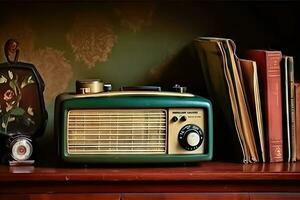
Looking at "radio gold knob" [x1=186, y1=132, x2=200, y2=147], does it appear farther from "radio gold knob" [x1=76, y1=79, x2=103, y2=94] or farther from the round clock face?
the round clock face

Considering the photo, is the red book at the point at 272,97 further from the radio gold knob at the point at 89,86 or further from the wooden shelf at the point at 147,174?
the radio gold knob at the point at 89,86

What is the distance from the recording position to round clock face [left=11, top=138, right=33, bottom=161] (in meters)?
1.33

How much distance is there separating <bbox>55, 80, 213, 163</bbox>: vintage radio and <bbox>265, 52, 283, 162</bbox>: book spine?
0.60ft

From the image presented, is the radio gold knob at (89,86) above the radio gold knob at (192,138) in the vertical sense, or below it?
above

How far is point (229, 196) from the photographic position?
48.3 inches

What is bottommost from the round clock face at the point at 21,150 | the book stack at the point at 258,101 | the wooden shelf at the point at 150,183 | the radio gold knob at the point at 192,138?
the wooden shelf at the point at 150,183

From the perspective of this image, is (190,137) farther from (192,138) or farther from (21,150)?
(21,150)

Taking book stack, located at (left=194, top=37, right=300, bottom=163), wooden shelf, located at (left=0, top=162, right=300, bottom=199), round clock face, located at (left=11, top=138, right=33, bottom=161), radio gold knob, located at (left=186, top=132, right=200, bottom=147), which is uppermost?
book stack, located at (left=194, top=37, right=300, bottom=163)

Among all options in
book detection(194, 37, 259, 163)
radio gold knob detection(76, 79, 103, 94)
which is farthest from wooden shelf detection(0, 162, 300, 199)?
radio gold knob detection(76, 79, 103, 94)

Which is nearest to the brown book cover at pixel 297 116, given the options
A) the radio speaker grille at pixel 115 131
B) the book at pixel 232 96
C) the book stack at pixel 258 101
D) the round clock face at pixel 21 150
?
the book stack at pixel 258 101

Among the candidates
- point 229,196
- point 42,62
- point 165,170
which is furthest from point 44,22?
point 229,196

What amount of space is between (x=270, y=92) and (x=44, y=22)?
2.35 feet

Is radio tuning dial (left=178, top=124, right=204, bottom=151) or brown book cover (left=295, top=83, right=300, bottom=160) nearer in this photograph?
radio tuning dial (left=178, top=124, right=204, bottom=151)

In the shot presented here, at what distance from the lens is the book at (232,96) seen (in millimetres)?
1311
